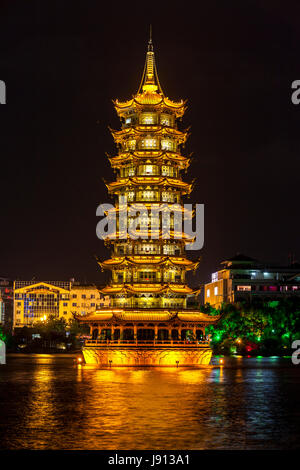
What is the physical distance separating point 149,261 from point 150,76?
23177 mm

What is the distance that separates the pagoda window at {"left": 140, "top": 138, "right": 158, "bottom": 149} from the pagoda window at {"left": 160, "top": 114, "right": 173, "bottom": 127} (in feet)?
7.93

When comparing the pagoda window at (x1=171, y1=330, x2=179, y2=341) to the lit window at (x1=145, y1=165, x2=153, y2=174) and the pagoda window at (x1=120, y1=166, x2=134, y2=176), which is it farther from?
the pagoda window at (x1=120, y1=166, x2=134, y2=176)

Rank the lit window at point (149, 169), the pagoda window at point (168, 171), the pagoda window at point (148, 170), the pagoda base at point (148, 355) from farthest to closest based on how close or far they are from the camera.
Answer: the pagoda window at point (168, 171)
the lit window at point (149, 169)
the pagoda window at point (148, 170)
the pagoda base at point (148, 355)

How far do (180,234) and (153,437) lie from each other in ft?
172

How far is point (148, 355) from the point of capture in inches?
3012

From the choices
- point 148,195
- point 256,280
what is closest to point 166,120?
point 148,195

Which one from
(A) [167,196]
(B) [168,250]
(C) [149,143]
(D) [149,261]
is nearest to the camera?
(D) [149,261]

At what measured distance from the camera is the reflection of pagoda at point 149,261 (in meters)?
77.3

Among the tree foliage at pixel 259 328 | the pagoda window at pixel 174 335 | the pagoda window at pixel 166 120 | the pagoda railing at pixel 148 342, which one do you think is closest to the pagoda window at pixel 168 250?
the pagoda window at pixel 174 335

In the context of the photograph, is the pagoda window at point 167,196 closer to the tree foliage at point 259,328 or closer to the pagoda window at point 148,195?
the pagoda window at point 148,195

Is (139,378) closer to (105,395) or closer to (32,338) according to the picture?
(105,395)

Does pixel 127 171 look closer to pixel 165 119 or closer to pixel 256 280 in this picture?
pixel 165 119

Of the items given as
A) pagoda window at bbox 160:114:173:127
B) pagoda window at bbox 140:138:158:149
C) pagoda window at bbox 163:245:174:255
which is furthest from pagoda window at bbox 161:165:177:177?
pagoda window at bbox 163:245:174:255

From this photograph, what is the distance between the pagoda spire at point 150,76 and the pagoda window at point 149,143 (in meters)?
6.65
